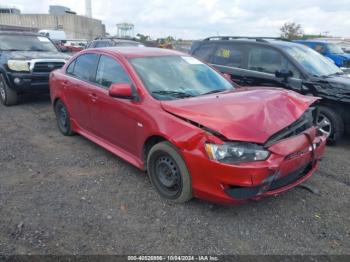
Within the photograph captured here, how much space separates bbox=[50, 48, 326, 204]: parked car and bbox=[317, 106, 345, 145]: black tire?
180 centimetres

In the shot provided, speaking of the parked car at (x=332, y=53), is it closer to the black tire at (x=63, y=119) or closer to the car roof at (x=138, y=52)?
the car roof at (x=138, y=52)

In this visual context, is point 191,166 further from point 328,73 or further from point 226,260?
point 328,73

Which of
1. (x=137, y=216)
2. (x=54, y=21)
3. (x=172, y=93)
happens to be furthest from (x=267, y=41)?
(x=54, y=21)

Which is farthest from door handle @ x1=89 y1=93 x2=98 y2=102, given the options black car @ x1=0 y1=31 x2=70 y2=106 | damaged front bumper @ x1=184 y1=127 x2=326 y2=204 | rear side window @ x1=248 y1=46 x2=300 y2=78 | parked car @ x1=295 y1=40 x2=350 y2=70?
parked car @ x1=295 y1=40 x2=350 y2=70

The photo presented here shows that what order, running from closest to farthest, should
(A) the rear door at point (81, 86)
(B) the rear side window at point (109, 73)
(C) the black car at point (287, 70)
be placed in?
1. (B) the rear side window at point (109, 73)
2. (A) the rear door at point (81, 86)
3. (C) the black car at point (287, 70)

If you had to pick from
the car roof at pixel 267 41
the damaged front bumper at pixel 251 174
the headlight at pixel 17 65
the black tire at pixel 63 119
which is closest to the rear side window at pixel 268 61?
the car roof at pixel 267 41

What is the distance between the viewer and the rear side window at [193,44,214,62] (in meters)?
7.71

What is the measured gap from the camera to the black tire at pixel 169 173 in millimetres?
3459

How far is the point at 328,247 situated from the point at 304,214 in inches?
21.7

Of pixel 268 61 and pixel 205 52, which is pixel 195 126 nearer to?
pixel 268 61

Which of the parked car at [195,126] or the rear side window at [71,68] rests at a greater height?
the rear side window at [71,68]

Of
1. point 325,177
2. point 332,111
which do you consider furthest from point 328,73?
point 325,177

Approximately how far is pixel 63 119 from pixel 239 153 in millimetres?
3951

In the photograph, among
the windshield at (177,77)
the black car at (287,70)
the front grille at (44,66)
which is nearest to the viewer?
the windshield at (177,77)
